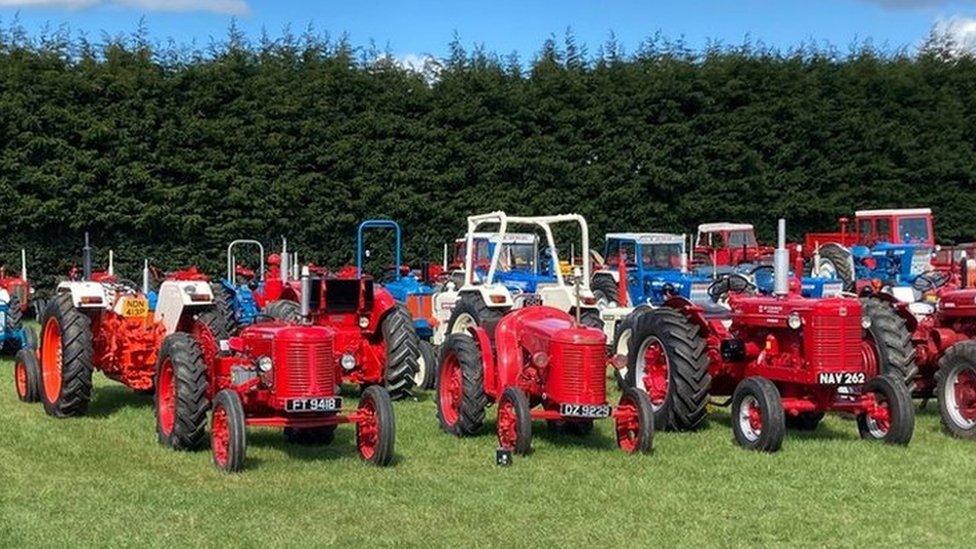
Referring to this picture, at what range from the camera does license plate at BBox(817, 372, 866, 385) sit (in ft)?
29.0

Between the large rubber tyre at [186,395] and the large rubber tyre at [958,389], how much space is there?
5.69m

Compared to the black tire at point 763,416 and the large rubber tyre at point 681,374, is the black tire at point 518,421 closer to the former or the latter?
the large rubber tyre at point 681,374

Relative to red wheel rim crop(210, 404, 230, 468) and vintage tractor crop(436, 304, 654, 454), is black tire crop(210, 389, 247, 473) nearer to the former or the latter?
red wheel rim crop(210, 404, 230, 468)

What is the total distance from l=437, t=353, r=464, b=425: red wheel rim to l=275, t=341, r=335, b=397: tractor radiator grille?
1.70 m

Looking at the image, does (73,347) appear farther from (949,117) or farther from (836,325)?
(949,117)

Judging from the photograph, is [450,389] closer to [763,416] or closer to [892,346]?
[763,416]

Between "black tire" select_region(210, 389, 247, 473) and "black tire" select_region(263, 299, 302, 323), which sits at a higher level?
"black tire" select_region(263, 299, 302, 323)

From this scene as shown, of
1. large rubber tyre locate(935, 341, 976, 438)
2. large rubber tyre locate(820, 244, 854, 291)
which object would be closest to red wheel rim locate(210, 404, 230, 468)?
large rubber tyre locate(935, 341, 976, 438)

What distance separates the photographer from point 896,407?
8883 millimetres

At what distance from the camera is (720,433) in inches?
379

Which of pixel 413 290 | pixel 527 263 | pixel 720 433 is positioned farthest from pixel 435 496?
pixel 527 263

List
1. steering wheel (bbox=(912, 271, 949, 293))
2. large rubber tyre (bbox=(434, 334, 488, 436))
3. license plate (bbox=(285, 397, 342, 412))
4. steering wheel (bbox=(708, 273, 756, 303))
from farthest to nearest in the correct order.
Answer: steering wheel (bbox=(912, 271, 949, 293)) → steering wheel (bbox=(708, 273, 756, 303)) → large rubber tyre (bbox=(434, 334, 488, 436)) → license plate (bbox=(285, 397, 342, 412))

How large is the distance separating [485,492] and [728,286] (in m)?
8.37

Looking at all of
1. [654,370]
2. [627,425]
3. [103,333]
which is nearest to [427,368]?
[654,370]
